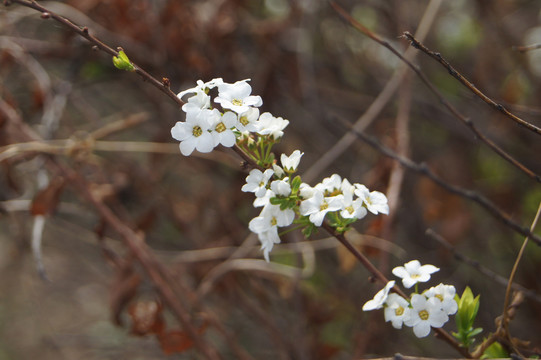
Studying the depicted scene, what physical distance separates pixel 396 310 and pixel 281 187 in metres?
0.31

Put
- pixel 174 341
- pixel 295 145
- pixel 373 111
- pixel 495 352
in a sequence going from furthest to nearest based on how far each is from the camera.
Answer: pixel 295 145, pixel 373 111, pixel 174 341, pixel 495 352

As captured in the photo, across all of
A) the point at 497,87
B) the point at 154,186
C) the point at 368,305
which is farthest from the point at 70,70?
the point at 497,87

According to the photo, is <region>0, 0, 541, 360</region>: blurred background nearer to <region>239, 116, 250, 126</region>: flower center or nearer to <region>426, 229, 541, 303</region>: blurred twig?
<region>426, 229, 541, 303</region>: blurred twig

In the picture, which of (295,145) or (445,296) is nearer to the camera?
(445,296)

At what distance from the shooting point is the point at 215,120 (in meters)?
0.90

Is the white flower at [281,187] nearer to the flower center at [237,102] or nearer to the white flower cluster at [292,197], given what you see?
the white flower cluster at [292,197]

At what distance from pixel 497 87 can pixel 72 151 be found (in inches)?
79.3

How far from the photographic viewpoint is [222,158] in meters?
2.25

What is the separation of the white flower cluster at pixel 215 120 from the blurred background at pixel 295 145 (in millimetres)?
930

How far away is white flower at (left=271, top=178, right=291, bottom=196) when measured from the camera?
0.93 meters

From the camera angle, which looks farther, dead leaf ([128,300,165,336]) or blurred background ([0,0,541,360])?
blurred background ([0,0,541,360])

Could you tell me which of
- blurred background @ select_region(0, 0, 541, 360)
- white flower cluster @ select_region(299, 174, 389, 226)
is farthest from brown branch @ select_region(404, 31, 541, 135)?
blurred background @ select_region(0, 0, 541, 360)

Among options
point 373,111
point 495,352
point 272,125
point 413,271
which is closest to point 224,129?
point 272,125

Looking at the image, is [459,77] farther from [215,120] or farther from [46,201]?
[46,201]
